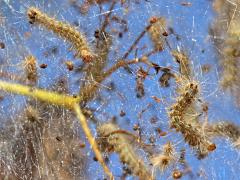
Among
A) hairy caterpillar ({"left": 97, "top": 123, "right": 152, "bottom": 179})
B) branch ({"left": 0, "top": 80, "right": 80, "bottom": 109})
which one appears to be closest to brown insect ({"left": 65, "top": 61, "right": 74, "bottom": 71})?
branch ({"left": 0, "top": 80, "right": 80, "bottom": 109})

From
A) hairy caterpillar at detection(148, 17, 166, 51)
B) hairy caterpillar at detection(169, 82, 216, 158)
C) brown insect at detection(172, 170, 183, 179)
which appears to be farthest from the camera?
hairy caterpillar at detection(148, 17, 166, 51)

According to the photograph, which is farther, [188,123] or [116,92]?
[116,92]

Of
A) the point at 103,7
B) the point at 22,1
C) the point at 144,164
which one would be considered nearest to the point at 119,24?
the point at 103,7

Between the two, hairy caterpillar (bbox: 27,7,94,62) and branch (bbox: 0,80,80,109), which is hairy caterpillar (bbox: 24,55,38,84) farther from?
hairy caterpillar (bbox: 27,7,94,62)

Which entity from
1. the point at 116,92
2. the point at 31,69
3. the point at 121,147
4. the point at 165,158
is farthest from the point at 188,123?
the point at 31,69

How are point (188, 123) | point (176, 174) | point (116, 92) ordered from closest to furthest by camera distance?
point (188, 123)
point (176, 174)
point (116, 92)

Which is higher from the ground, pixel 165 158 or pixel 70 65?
pixel 70 65

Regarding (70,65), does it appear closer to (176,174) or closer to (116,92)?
(116,92)

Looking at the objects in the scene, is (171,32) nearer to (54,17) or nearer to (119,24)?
(119,24)
